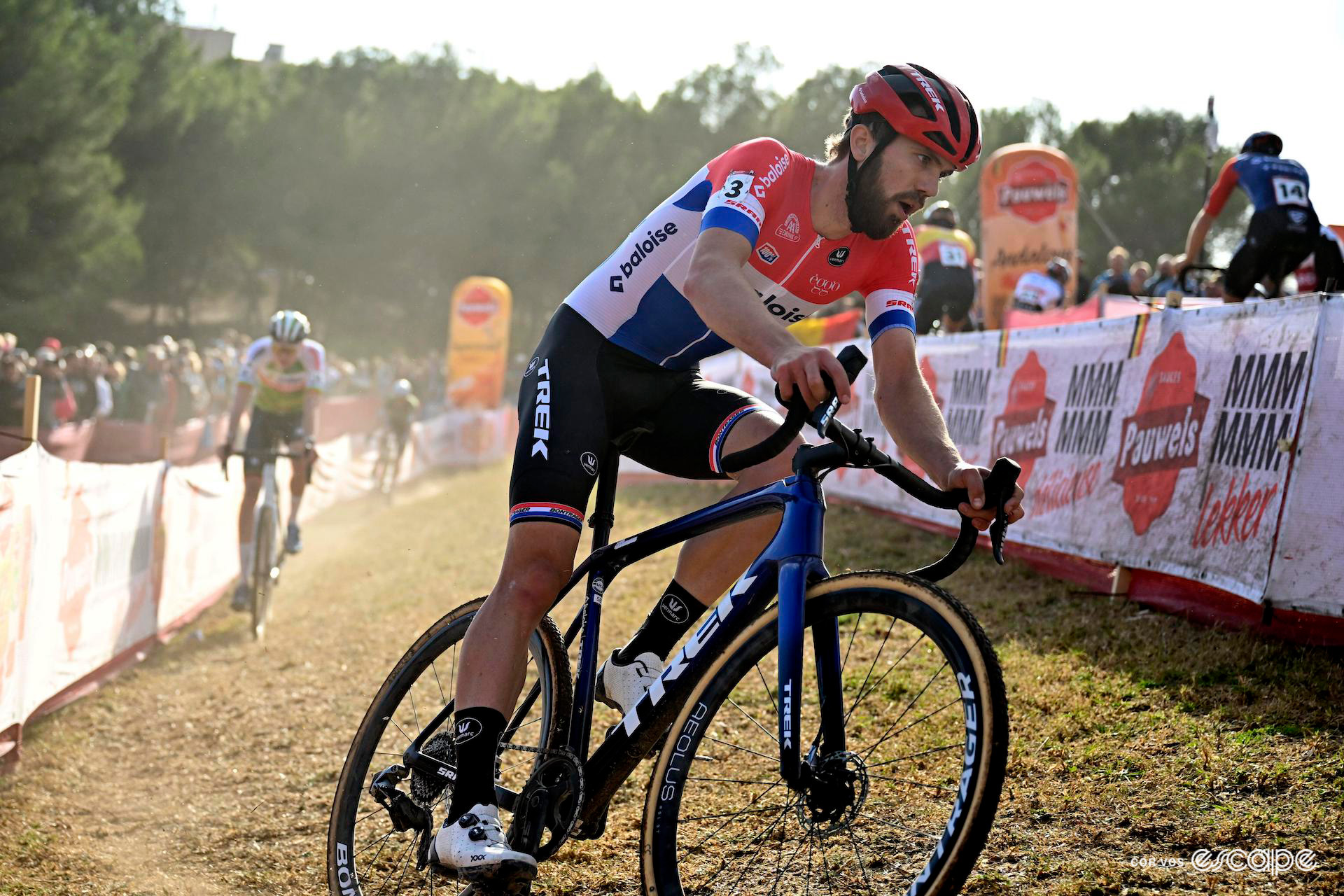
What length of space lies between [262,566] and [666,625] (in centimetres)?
684

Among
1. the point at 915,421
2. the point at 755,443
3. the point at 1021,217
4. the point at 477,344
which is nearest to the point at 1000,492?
the point at 915,421

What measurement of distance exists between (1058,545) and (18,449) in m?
6.16

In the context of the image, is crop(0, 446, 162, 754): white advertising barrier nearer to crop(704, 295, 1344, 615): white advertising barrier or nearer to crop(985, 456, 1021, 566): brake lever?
crop(985, 456, 1021, 566): brake lever

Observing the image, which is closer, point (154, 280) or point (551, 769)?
point (551, 769)

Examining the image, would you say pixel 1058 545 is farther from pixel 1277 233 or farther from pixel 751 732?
pixel 751 732

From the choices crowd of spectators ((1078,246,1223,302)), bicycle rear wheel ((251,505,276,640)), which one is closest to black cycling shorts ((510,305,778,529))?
bicycle rear wheel ((251,505,276,640))

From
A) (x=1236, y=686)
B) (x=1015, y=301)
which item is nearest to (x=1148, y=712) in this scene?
(x=1236, y=686)

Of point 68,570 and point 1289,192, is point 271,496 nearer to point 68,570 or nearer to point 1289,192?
point 68,570

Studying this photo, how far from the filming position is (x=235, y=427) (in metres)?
9.80

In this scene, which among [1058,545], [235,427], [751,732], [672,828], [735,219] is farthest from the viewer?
[235,427]

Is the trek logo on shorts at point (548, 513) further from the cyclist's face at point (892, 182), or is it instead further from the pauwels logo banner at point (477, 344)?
the pauwels logo banner at point (477, 344)

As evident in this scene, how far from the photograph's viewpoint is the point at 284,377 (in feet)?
33.0

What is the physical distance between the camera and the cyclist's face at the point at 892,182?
10.2 ft

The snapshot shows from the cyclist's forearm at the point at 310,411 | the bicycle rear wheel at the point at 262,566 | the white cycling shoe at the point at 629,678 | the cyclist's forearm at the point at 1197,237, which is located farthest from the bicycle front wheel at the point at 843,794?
the cyclist's forearm at the point at 310,411
